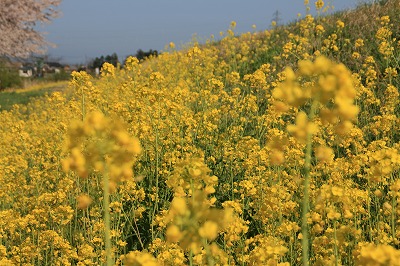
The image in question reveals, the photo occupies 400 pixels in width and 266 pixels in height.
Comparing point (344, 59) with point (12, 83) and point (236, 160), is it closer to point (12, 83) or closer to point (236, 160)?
point (236, 160)

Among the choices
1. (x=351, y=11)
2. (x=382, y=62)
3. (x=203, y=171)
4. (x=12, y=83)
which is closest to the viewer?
(x=203, y=171)

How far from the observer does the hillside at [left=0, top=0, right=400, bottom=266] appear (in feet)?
4.75

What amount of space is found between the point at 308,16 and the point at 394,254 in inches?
329

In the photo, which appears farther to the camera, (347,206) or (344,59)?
(344,59)

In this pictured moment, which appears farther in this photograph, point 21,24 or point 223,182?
point 21,24

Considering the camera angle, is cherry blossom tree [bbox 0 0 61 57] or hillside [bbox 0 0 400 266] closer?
hillside [bbox 0 0 400 266]

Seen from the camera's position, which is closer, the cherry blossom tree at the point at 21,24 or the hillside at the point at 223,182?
the hillside at the point at 223,182

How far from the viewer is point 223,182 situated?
476 centimetres

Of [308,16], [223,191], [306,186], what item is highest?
[308,16]

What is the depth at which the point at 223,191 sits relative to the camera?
4449 mm

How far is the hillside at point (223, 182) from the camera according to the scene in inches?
56.9

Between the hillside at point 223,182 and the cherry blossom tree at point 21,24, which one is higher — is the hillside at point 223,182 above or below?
below

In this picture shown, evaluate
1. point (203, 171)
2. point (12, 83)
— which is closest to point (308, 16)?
point (203, 171)

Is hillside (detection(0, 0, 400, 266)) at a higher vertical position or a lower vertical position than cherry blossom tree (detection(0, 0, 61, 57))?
lower
